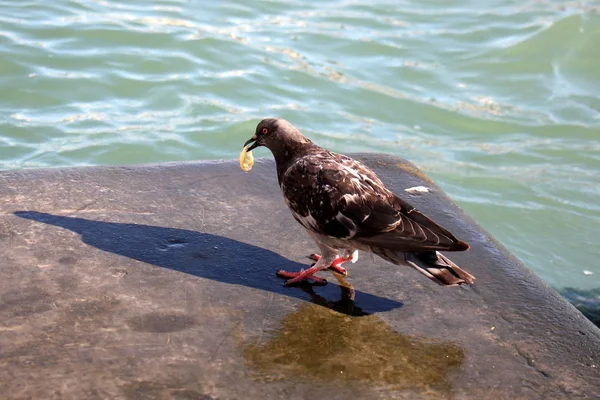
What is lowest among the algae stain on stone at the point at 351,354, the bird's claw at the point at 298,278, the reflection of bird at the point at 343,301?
the algae stain on stone at the point at 351,354

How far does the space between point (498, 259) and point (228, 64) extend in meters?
8.30

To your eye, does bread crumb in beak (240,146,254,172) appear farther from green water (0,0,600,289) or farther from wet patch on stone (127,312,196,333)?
green water (0,0,600,289)

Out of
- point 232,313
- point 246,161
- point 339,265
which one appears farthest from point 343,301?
point 246,161

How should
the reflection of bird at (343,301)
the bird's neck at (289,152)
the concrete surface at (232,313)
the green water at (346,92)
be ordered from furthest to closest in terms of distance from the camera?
1. the green water at (346,92)
2. the bird's neck at (289,152)
3. the reflection of bird at (343,301)
4. the concrete surface at (232,313)

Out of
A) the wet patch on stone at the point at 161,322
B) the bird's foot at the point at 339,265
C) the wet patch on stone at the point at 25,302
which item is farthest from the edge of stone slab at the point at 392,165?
the wet patch on stone at the point at 161,322

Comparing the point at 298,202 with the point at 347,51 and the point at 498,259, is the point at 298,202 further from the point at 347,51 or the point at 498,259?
the point at 347,51

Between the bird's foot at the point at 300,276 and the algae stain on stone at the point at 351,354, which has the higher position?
the bird's foot at the point at 300,276

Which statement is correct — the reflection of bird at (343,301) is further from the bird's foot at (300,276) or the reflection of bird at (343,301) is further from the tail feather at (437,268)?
the tail feather at (437,268)

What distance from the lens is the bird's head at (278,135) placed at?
5.78 meters

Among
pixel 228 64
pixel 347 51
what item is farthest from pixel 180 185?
pixel 347 51

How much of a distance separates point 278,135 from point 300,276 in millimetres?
1100

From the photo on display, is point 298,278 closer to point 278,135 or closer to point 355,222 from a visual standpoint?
point 355,222

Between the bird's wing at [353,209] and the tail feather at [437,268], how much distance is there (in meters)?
0.08

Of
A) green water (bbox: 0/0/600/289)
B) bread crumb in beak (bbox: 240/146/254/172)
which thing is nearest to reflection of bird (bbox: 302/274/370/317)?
bread crumb in beak (bbox: 240/146/254/172)
